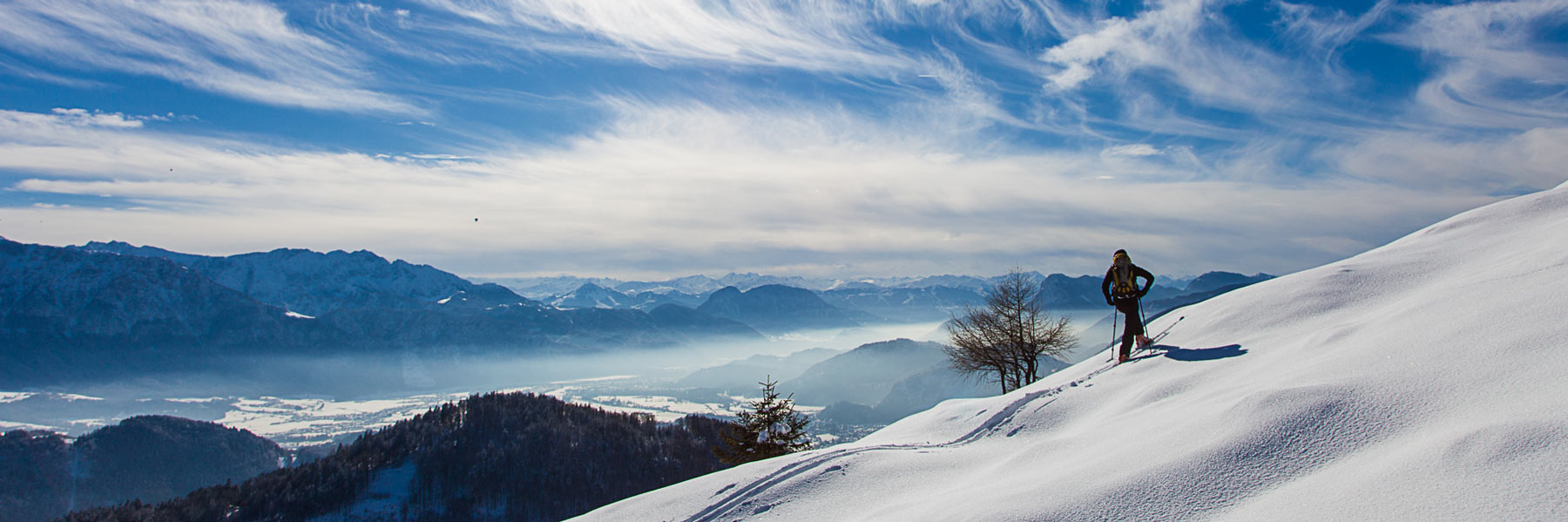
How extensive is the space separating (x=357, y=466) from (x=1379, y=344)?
172 metres

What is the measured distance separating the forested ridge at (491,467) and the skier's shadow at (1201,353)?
396 feet

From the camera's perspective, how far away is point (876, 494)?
7.27 m

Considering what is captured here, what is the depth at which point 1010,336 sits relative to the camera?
24.5 meters

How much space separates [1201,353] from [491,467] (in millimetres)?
159925

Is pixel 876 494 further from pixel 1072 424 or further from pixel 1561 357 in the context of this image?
pixel 1561 357

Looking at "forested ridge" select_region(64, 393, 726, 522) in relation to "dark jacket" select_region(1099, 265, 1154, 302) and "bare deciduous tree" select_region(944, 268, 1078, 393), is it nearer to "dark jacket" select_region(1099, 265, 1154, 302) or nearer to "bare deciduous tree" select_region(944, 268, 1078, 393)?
"bare deciduous tree" select_region(944, 268, 1078, 393)

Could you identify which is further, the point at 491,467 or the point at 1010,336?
the point at 491,467

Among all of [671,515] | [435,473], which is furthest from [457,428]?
[671,515]

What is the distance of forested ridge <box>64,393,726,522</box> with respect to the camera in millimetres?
130500

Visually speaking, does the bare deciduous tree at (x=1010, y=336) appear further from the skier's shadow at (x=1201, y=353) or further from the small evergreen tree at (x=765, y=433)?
the skier's shadow at (x=1201, y=353)

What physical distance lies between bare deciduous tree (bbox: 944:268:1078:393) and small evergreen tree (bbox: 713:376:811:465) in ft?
25.0

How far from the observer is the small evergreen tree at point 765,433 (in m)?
27.6

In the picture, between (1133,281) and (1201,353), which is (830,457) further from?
(1133,281)

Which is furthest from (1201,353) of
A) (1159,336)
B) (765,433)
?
(765,433)
